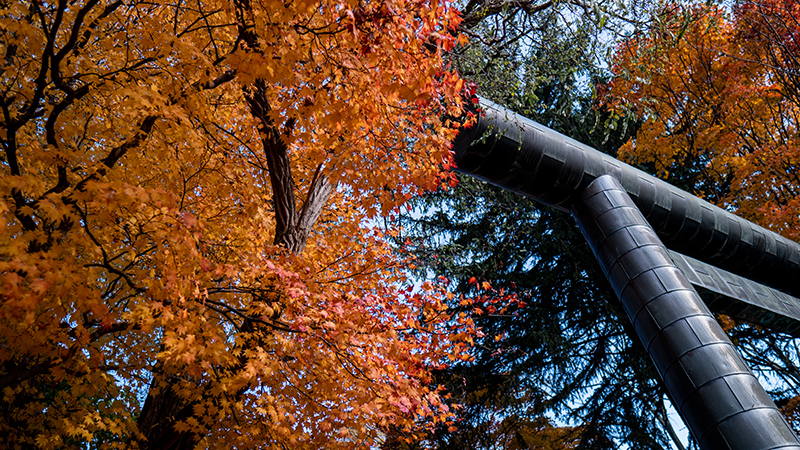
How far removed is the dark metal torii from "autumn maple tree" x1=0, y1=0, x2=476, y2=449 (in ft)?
2.76

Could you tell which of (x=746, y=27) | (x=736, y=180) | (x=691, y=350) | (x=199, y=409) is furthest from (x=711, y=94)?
(x=199, y=409)

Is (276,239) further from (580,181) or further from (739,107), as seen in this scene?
(739,107)

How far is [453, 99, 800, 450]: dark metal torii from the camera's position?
3.54 meters

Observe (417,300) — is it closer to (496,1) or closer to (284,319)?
(284,319)

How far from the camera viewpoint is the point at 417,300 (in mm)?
10430

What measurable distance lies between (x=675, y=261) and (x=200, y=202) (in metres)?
5.64

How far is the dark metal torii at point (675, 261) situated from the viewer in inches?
139

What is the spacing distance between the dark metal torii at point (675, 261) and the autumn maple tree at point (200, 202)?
841mm

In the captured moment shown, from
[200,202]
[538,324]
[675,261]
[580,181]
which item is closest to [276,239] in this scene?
[200,202]

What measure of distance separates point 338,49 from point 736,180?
447 inches

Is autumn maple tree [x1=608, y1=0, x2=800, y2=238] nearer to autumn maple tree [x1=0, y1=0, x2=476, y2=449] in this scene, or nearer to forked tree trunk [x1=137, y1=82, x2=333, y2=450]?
autumn maple tree [x1=0, y1=0, x2=476, y2=449]

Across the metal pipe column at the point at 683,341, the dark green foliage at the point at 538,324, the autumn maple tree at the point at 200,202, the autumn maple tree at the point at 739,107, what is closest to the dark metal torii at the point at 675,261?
the metal pipe column at the point at 683,341

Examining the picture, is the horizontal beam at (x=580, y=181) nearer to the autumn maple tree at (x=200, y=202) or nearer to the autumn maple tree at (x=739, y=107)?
the autumn maple tree at (x=200, y=202)

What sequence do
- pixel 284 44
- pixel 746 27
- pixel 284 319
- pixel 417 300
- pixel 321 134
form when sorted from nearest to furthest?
pixel 284 44 → pixel 321 134 → pixel 284 319 → pixel 417 300 → pixel 746 27
